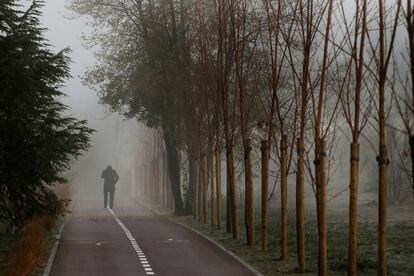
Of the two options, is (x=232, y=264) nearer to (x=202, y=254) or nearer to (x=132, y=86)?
(x=202, y=254)

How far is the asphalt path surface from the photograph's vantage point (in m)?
18.9

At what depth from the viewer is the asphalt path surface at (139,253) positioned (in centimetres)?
1894

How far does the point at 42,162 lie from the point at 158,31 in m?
14.8

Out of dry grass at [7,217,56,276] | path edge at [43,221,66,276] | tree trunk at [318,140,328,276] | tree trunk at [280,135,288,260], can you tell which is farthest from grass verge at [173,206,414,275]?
dry grass at [7,217,56,276]

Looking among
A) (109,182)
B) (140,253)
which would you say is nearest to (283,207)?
(140,253)

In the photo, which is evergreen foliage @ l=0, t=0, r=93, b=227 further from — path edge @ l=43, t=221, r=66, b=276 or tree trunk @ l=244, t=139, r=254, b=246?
tree trunk @ l=244, t=139, r=254, b=246

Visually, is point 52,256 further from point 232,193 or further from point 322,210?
point 322,210

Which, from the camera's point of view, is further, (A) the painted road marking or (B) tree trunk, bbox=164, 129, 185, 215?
(B) tree trunk, bbox=164, 129, 185, 215

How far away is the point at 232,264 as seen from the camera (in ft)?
65.2

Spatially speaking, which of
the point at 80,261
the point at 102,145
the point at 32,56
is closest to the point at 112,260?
the point at 80,261

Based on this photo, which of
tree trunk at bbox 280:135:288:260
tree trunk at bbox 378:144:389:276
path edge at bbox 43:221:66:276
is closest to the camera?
tree trunk at bbox 378:144:389:276

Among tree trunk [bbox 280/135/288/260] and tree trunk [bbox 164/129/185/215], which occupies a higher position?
tree trunk [bbox 164/129/185/215]

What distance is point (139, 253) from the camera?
73.6ft

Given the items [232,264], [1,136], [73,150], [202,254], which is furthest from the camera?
[73,150]
